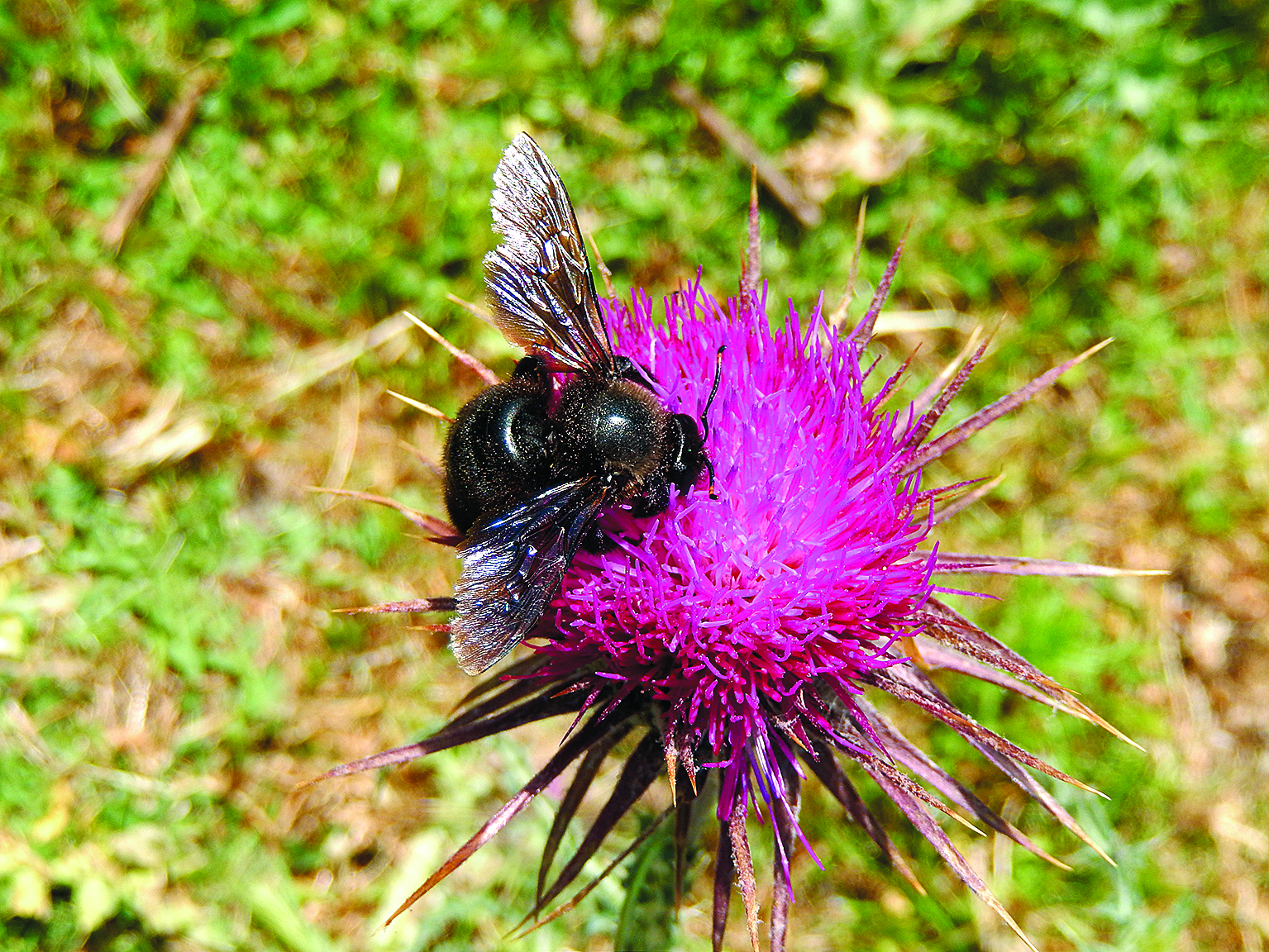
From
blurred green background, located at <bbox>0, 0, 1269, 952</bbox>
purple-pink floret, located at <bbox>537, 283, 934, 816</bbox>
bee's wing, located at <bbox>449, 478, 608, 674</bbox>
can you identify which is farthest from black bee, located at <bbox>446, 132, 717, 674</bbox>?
blurred green background, located at <bbox>0, 0, 1269, 952</bbox>

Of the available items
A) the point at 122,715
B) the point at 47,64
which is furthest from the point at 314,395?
the point at 47,64

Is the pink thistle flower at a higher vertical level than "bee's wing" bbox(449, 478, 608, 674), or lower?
lower

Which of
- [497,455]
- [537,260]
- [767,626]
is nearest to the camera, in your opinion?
[497,455]

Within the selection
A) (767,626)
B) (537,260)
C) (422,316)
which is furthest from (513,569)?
(422,316)

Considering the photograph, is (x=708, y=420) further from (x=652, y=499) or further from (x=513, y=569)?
(x=513, y=569)

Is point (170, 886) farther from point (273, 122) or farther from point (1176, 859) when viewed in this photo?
point (1176, 859)

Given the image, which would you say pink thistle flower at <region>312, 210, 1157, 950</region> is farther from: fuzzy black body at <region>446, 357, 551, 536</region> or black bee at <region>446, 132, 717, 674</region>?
fuzzy black body at <region>446, 357, 551, 536</region>

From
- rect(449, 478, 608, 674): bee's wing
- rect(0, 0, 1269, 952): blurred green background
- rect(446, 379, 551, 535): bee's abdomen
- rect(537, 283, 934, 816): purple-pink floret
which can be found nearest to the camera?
rect(449, 478, 608, 674): bee's wing
